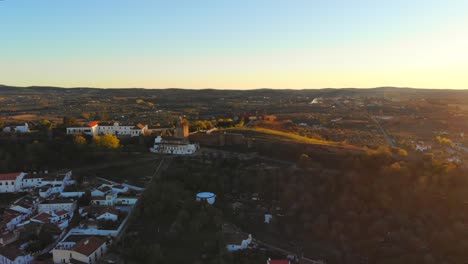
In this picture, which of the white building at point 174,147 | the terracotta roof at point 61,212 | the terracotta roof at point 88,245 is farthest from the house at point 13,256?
the white building at point 174,147

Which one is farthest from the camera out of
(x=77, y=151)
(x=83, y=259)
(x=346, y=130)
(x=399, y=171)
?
(x=346, y=130)

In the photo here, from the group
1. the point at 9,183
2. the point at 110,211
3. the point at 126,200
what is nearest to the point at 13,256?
the point at 110,211

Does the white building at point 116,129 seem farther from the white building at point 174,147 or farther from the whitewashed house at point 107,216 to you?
the whitewashed house at point 107,216

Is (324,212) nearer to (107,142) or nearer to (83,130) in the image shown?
(107,142)

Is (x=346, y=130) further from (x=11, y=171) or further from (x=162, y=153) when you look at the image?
(x=11, y=171)

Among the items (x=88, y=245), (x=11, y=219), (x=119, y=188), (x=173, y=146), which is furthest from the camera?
(x=173, y=146)

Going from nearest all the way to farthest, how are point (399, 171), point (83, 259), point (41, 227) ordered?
1. point (83, 259)
2. point (41, 227)
3. point (399, 171)

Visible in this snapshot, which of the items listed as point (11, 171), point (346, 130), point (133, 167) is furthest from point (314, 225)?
point (346, 130)

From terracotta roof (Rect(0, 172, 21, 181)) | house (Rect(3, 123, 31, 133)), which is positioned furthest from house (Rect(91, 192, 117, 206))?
house (Rect(3, 123, 31, 133))

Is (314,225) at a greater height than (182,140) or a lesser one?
lesser
